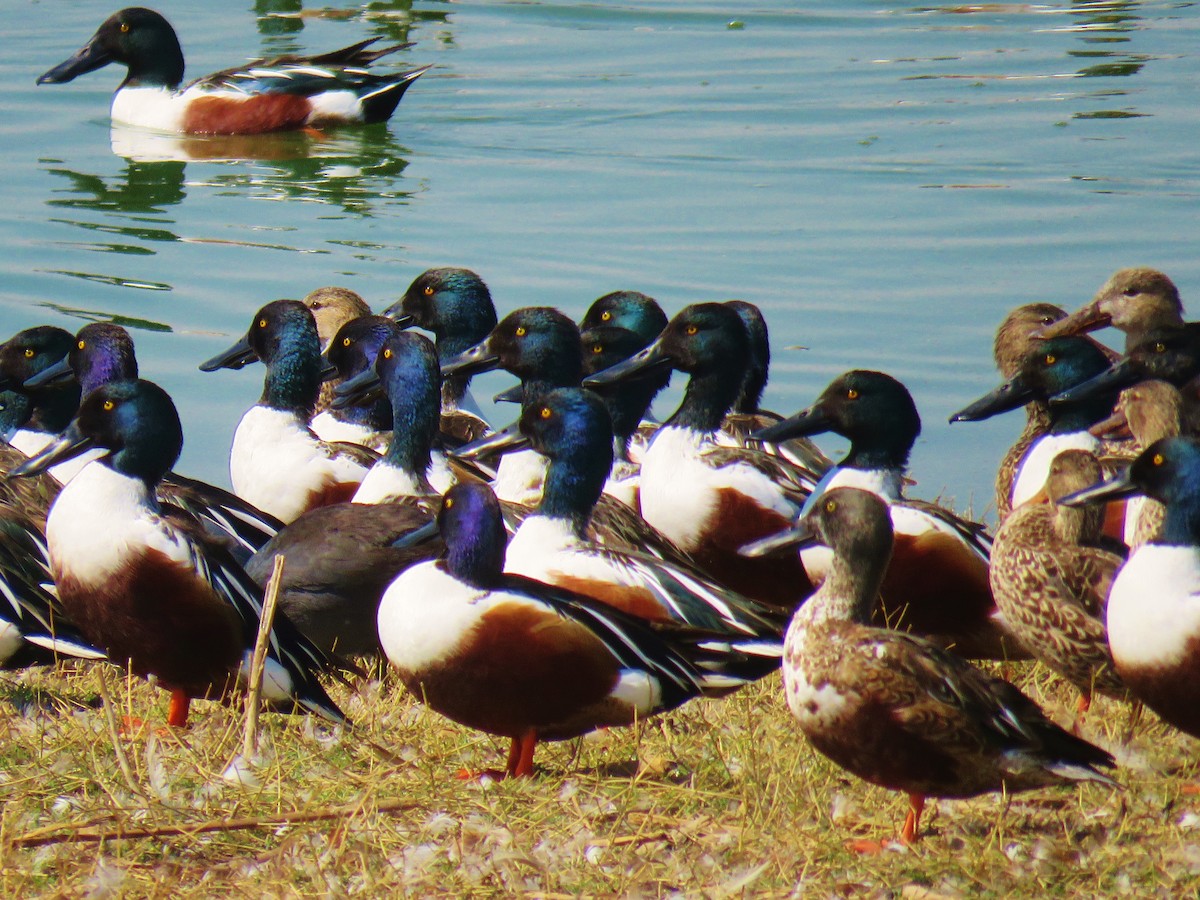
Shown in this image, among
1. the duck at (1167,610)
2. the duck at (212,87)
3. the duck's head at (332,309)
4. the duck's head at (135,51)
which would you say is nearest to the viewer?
the duck at (1167,610)

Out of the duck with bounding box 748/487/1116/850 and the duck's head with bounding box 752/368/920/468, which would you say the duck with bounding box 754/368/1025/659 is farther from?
the duck with bounding box 748/487/1116/850

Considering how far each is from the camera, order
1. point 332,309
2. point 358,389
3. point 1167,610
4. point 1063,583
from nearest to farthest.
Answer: point 1167,610 → point 1063,583 → point 358,389 → point 332,309

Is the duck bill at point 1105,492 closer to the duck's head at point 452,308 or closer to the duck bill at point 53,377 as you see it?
the duck's head at point 452,308

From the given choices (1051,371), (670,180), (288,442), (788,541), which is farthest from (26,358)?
(670,180)

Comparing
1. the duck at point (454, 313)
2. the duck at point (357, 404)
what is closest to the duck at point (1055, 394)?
the duck at point (357, 404)

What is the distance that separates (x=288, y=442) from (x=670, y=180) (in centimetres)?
717

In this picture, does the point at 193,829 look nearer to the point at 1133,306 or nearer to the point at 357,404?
the point at 357,404

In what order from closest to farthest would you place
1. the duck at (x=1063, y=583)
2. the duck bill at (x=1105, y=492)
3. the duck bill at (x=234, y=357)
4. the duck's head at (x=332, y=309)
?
the duck bill at (x=1105, y=492) < the duck at (x=1063, y=583) < the duck bill at (x=234, y=357) < the duck's head at (x=332, y=309)

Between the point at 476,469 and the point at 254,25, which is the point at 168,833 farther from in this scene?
the point at 254,25

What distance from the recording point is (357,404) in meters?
8.44

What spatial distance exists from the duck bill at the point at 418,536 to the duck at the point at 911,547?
1.32 meters

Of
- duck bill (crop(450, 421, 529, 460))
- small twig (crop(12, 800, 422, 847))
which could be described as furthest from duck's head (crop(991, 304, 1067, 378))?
small twig (crop(12, 800, 422, 847))

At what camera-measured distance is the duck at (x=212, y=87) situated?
53.9ft

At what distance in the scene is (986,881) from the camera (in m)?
4.01
